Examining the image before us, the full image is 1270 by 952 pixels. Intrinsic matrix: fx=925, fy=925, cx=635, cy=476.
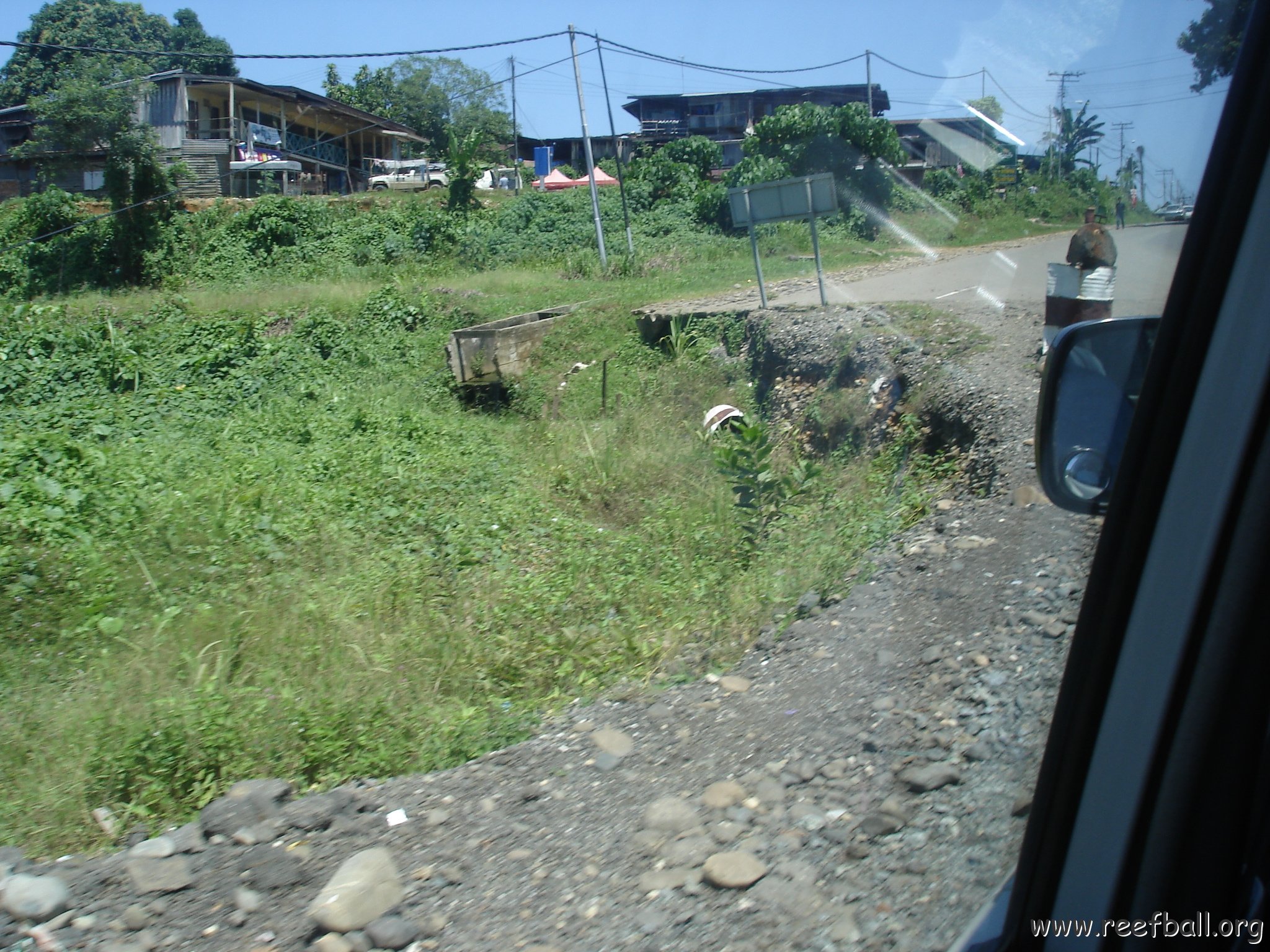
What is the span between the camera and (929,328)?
8797 mm

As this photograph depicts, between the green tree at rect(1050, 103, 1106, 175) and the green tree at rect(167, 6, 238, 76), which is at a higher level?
the green tree at rect(167, 6, 238, 76)

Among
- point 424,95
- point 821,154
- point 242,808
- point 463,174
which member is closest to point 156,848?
point 242,808

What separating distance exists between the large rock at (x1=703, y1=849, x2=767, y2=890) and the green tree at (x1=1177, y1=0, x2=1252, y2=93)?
2.12 m

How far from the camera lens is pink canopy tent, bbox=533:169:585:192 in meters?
31.1

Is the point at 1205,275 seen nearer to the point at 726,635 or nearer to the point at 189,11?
the point at 726,635

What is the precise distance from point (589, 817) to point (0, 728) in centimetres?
326

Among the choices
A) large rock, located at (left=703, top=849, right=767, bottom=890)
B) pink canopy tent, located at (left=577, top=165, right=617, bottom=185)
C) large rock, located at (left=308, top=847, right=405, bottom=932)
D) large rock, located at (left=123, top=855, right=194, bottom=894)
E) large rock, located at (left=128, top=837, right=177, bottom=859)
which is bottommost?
large rock, located at (left=128, top=837, right=177, bottom=859)

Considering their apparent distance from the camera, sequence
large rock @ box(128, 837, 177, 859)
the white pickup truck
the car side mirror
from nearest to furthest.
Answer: the car side mirror
large rock @ box(128, 837, 177, 859)
the white pickup truck

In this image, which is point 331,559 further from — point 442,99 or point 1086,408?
point 442,99

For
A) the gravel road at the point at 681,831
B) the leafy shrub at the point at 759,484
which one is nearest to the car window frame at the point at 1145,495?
the gravel road at the point at 681,831

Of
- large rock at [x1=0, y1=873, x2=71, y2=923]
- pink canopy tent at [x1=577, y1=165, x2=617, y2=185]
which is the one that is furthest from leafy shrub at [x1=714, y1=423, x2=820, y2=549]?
pink canopy tent at [x1=577, y1=165, x2=617, y2=185]

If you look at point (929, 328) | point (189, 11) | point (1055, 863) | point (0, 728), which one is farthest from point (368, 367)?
point (189, 11)

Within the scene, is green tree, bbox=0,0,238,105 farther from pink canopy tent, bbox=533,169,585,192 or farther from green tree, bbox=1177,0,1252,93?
green tree, bbox=1177,0,1252,93

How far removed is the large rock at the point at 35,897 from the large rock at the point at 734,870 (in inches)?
73.0
